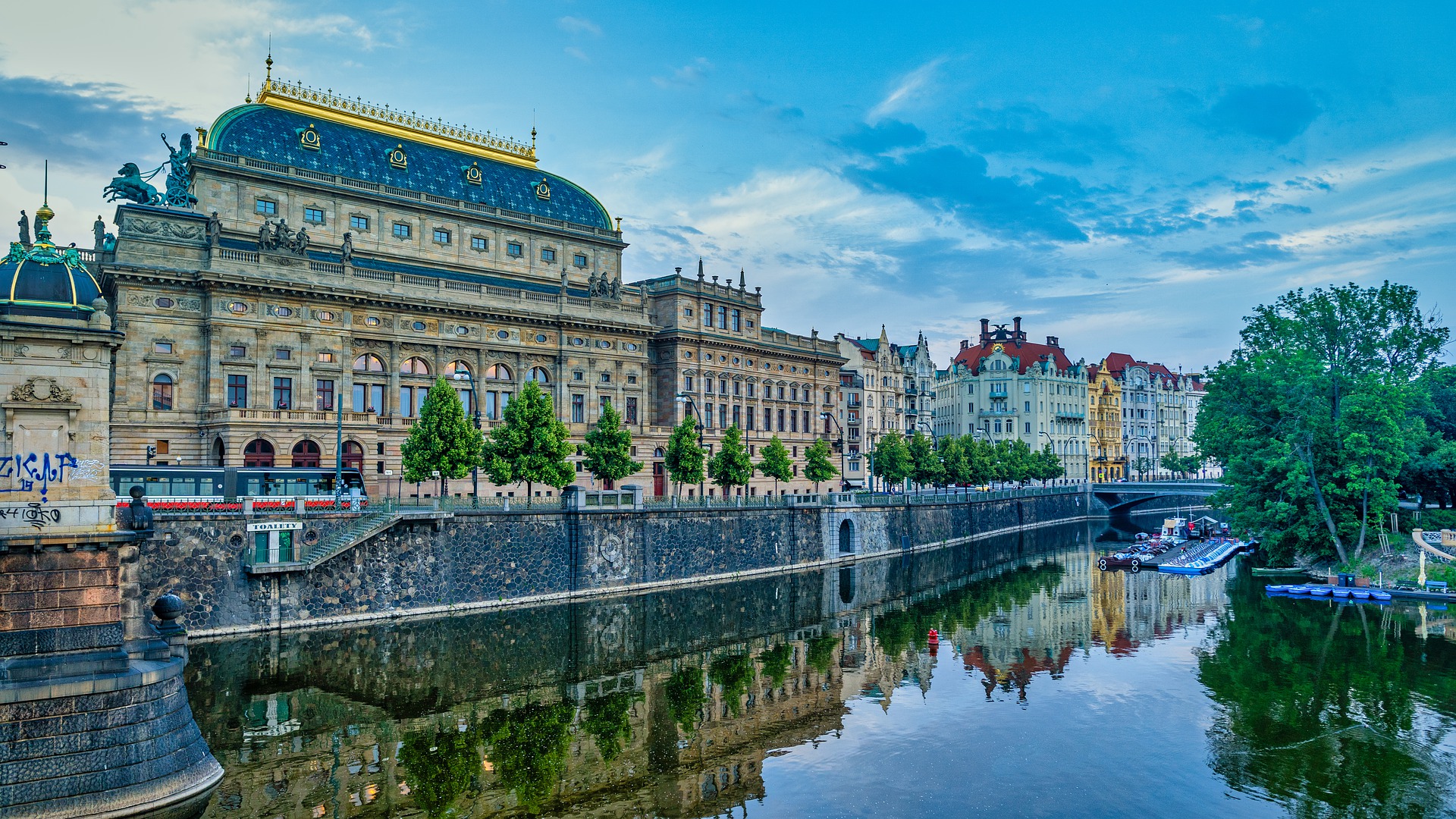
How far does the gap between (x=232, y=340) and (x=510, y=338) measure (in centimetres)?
2055

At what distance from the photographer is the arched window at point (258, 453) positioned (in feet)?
207

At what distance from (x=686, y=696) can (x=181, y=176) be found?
52056 millimetres

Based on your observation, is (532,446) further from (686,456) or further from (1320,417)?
(1320,417)

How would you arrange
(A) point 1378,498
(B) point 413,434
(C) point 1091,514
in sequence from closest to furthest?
(B) point 413,434 < (A) point 1378,498 < (C) point 1091,514

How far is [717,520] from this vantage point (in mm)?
71375

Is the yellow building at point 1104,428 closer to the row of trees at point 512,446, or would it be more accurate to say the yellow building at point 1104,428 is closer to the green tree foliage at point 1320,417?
the green tree foliage at point 1320,417

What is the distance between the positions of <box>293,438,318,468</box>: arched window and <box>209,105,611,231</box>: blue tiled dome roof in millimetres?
21827

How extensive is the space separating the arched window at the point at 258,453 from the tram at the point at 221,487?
187 centimetres

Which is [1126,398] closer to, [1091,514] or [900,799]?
[1091,514]

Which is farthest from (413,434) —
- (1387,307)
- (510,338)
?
(1387,307)

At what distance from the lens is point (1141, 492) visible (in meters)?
132

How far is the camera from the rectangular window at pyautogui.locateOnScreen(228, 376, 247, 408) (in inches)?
2539

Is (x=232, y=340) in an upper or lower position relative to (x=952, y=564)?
upper

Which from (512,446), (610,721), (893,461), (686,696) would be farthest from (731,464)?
(610,721)
